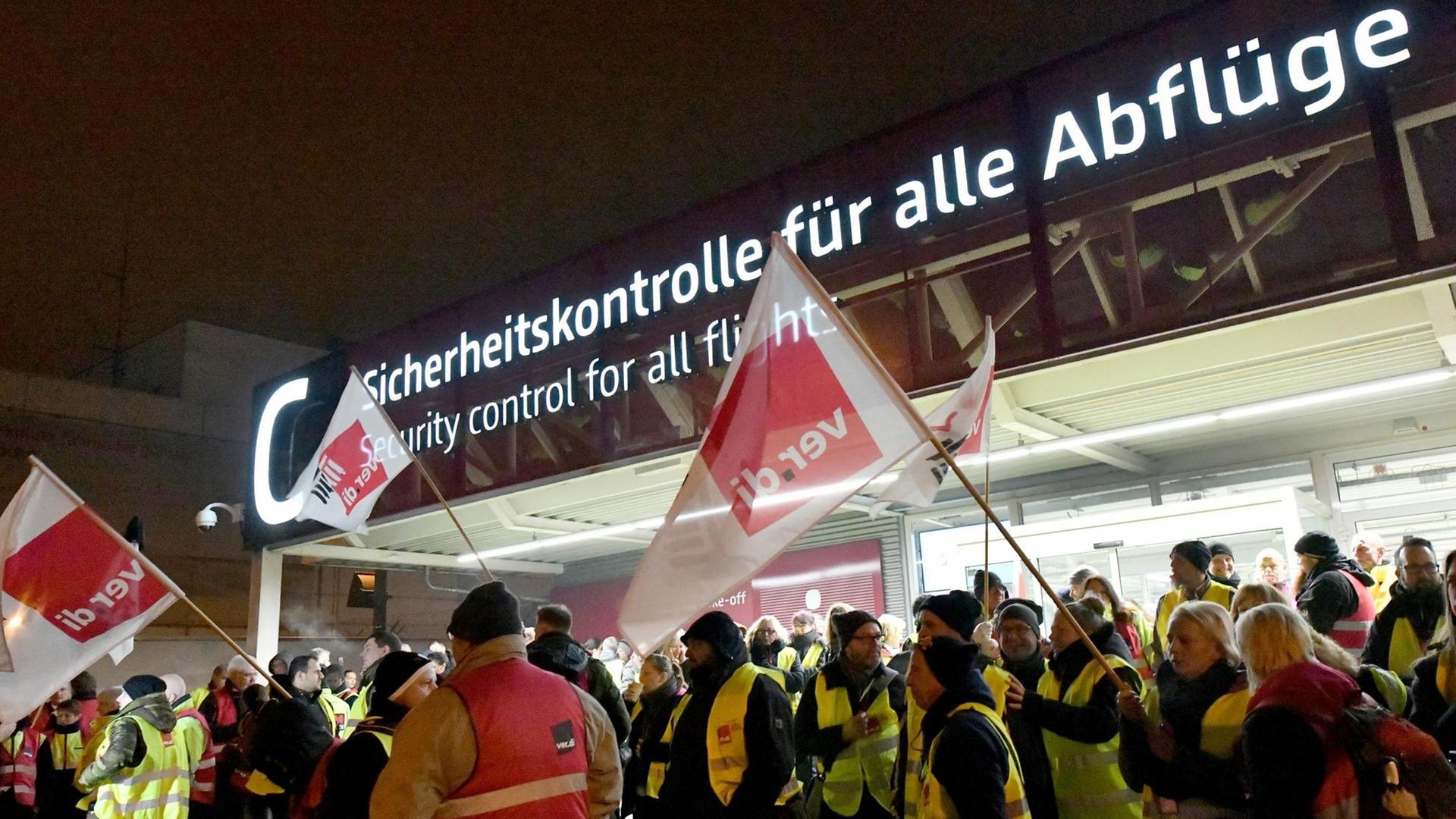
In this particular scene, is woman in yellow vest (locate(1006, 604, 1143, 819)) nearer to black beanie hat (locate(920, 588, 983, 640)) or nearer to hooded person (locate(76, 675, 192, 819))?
black beanie hat (locate(920, 588, 983, 640))

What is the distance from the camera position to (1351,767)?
3539 mm

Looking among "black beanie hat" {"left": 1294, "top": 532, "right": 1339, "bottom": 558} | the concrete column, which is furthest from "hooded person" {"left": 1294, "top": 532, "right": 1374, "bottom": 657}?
the concrete column

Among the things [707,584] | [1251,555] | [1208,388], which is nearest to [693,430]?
[1208,388]

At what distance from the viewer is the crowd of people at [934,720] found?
3602mm

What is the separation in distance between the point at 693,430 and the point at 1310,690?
7.98 meters

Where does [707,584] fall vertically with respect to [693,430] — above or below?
below

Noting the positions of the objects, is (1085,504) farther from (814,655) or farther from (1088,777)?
(1088,777)

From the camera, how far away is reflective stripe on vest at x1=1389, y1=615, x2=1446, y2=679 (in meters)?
5.96

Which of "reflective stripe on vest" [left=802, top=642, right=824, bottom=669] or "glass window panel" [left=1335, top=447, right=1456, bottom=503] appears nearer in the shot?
"reflective stripe on vest" [left=802, top=642, right=824, bottom=669]

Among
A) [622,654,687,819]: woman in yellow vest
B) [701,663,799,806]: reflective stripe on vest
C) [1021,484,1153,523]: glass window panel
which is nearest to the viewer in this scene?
[701,663,799,806]: reflective stripe on vest

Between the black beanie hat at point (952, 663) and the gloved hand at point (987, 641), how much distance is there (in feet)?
7.72

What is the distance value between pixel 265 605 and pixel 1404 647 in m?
15.8

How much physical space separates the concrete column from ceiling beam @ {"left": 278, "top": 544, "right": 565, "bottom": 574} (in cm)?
35

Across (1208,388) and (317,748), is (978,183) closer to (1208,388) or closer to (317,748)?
(1208,388)
